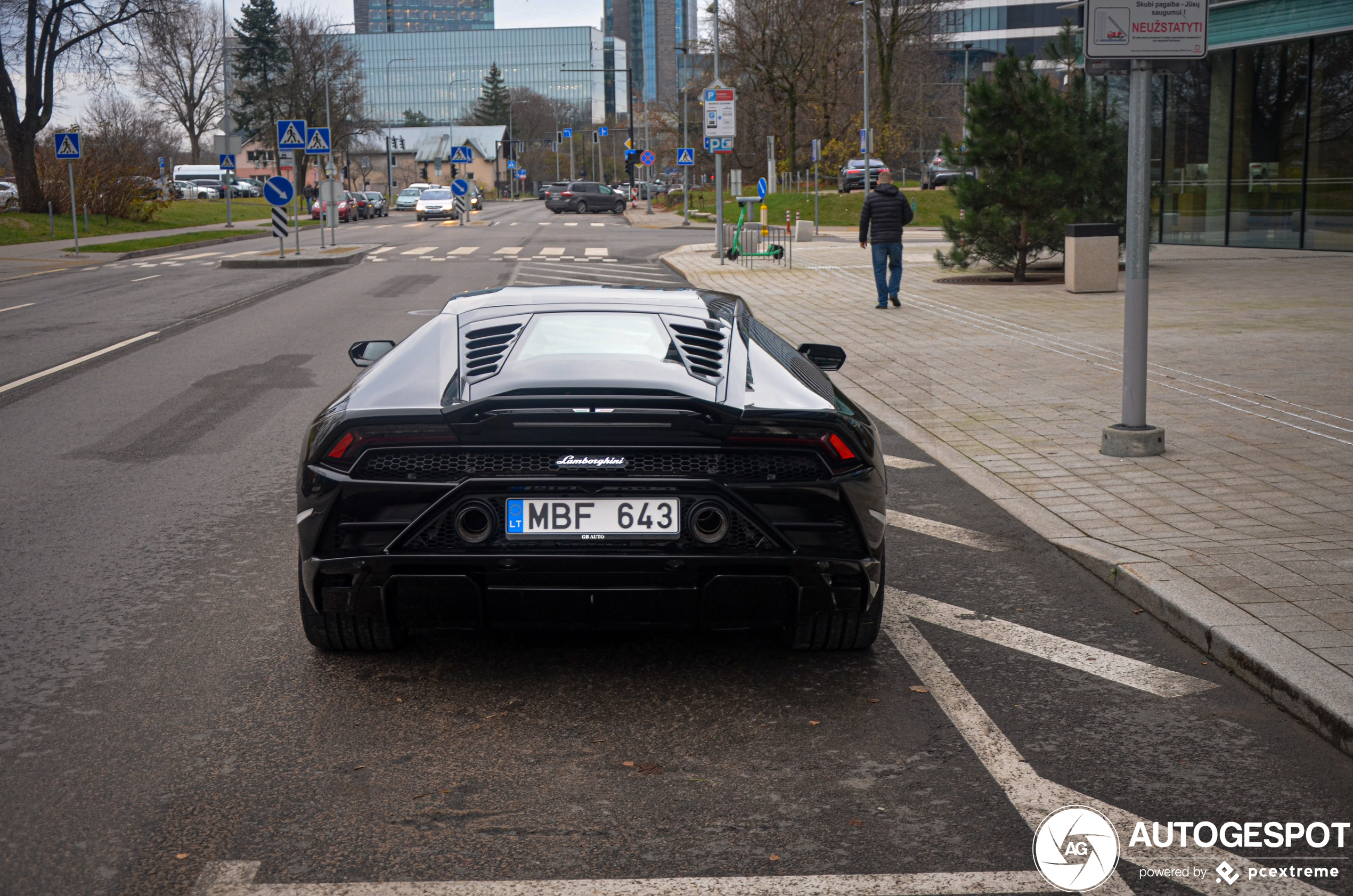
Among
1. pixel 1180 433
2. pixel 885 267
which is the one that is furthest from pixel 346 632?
pixel 885 267

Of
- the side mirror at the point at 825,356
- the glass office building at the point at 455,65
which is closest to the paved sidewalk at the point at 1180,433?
the side mirror at the point at 825,356

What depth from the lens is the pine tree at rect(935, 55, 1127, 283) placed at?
19500 mm

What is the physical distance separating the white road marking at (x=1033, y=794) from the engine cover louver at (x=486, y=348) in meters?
1.78

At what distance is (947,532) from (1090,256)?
13.2 m

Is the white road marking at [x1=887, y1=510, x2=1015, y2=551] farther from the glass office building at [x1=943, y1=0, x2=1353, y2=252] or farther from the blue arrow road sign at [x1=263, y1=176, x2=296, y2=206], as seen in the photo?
the blue arrow road sign at [x1=263, y1=176, x2=296, y2=206]

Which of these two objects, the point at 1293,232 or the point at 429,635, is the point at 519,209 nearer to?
the point at 1293,232

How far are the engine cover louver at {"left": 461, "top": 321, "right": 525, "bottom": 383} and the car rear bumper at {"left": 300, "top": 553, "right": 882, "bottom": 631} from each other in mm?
728

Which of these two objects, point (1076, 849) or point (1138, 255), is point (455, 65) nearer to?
point (1138, 255)

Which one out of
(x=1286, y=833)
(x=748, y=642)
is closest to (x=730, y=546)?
(x=748, y=642)

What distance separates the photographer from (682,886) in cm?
306

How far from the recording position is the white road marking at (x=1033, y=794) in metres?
3.09

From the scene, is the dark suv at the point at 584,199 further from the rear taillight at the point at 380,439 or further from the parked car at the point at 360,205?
the rear taillight at the point at 380,439

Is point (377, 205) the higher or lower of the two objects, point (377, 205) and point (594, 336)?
the higher

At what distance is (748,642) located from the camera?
491 cm
